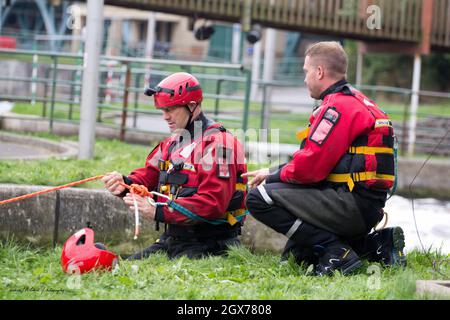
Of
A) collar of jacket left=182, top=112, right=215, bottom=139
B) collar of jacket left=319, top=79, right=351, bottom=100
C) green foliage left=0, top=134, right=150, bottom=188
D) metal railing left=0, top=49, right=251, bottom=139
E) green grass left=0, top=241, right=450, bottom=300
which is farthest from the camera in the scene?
metal railing left=0, top=49, right=251, bottom=139

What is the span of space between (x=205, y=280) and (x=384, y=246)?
1.41 m

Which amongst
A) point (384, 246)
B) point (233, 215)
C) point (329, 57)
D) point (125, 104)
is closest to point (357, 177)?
point (384, 246)

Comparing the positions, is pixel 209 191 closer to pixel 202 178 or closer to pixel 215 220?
pixel 202 178

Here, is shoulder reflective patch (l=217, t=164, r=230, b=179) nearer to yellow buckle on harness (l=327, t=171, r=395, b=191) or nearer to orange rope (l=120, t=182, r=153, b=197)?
orange rope (l=120, t=182, r=153, b=197)

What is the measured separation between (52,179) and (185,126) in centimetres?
219

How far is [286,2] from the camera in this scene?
1791 centimetres

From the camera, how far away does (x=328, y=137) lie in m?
5.83

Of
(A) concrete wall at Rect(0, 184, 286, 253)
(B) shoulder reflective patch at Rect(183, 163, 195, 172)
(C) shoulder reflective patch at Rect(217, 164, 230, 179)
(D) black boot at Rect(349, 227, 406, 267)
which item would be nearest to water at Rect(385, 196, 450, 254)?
(A) concrete wall at Rect(0, 184, 286, 253)

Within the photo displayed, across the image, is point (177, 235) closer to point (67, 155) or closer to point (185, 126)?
point (185, 126)

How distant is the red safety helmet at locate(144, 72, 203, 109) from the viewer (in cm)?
657

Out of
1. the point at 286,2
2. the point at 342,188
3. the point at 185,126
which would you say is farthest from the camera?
the point at 286,2

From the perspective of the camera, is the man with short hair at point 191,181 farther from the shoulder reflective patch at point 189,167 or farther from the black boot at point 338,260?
the black boot at point 338,260
